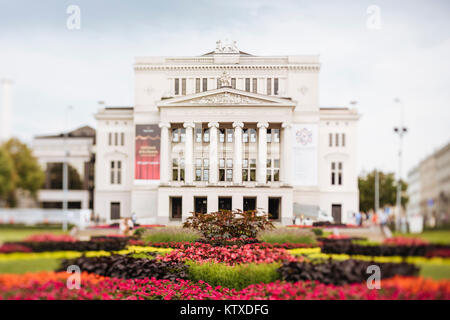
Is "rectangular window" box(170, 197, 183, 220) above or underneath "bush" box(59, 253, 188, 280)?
above

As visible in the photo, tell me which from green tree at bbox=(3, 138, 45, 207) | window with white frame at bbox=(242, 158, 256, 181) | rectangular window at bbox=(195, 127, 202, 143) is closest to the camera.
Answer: green tree at bbox=(3, 138, 45, 207)

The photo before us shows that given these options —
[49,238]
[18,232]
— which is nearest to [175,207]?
[49,238]

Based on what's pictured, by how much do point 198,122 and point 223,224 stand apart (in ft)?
5.83

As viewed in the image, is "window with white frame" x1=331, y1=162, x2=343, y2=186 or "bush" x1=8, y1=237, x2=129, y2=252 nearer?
"bush" x1=8, y1=237, x2=129, y2=252

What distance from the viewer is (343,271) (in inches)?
255

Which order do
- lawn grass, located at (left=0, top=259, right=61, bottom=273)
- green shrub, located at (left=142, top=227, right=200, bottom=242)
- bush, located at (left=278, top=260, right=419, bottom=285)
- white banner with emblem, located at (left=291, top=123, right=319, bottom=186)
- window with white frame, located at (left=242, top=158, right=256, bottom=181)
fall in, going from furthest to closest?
1. green shrub, located at (left=142, top=227, right=200, bottom=242)
2. window with white frame, located at (left=242, top=158, right=256, bottom=181)
3. white banner with emblem, located at (left=291, top=123, right=319, bottom=186)
4. lawn grass, located at (left=0, top=259, right=61, bottom=273)
5. bush, located at (left=278, top=260, right=419, bottom=285)

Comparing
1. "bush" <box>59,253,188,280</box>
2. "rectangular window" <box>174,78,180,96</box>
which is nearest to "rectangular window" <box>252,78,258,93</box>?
"rectangular window" <box>174,78,180,96</box>

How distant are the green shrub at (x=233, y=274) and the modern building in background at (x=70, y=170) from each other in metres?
2.08

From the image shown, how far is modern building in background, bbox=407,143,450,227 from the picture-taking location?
6867 millimetres

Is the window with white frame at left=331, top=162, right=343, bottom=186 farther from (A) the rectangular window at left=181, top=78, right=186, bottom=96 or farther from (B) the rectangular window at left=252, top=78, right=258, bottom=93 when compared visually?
(A) the rectangular window at left=181, top=78, right=186, bottom=96

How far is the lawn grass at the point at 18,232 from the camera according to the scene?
6789mm

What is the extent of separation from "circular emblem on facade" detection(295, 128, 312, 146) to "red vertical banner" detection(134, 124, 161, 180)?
2.27 metres

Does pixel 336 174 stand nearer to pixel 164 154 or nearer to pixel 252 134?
pixel 252 134
